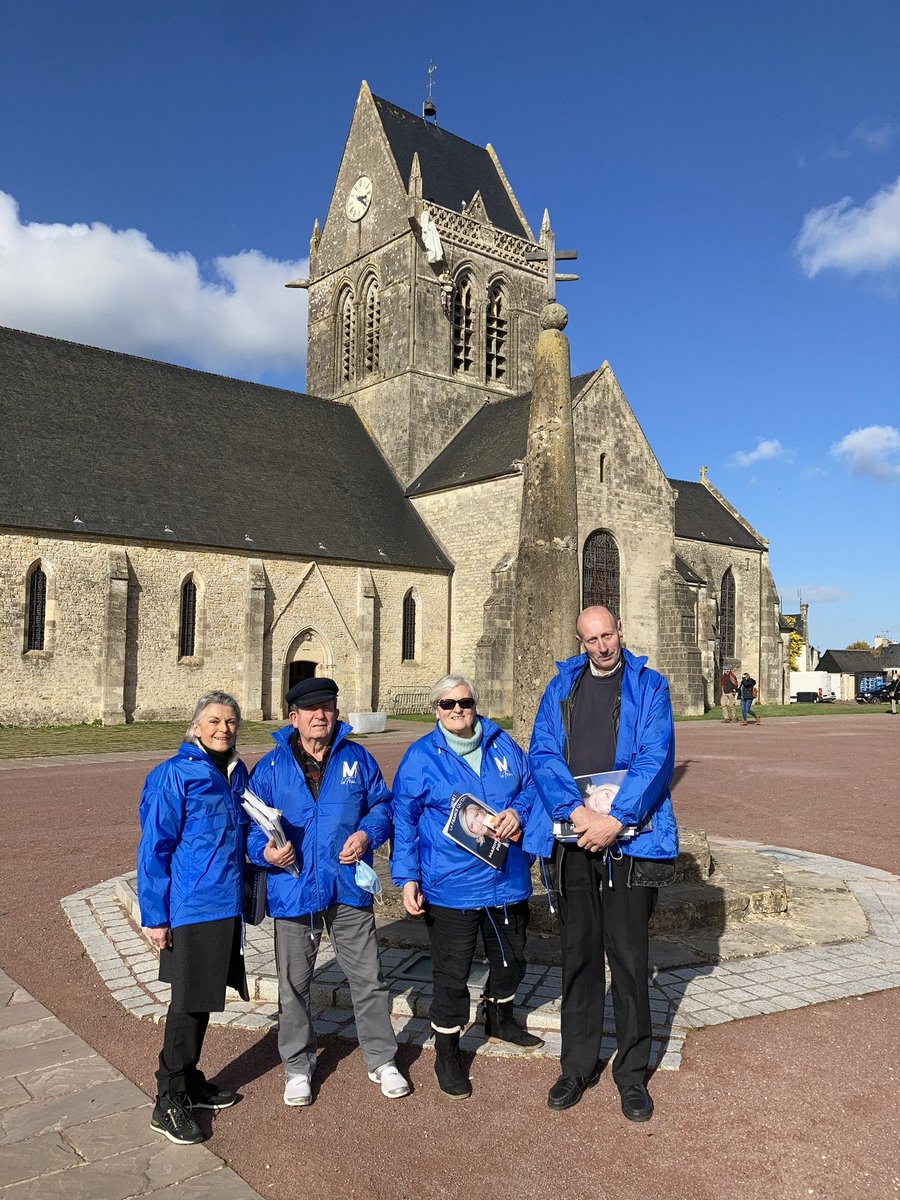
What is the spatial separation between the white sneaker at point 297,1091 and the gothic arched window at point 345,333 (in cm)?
3495

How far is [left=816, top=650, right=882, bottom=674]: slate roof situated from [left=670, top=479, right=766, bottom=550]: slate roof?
3952 cm

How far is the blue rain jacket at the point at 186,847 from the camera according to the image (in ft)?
12.1

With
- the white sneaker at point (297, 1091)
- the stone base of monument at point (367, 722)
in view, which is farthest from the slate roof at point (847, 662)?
the white sneaker at point (297, 1091)

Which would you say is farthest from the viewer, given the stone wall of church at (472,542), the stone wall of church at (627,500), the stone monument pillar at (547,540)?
the stone wall of church at (627,500)

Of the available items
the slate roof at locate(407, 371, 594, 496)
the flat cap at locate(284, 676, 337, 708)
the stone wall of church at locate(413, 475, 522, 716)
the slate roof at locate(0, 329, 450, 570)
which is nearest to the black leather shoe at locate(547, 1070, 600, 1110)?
the flat cap at locate(284, 676, 337, 708)

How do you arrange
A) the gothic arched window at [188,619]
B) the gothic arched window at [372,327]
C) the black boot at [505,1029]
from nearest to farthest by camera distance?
the black boot at [505,1029]
the gothic arched window at [188,619]
the gothic arched window at [372,327]

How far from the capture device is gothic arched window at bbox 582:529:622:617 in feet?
94.0

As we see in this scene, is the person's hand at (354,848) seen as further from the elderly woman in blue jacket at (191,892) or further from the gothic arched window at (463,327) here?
the gothic arched window at (463,327)

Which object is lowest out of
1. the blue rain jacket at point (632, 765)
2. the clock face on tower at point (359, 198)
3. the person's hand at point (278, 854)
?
the person's hand at point (278, 854)

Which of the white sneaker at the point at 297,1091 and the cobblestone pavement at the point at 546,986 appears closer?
the white sneaker at the point at 297,1091

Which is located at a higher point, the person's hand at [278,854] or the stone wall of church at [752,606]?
the stone wall of church at [752,606]

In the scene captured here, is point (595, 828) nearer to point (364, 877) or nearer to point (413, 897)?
point (413, 897)

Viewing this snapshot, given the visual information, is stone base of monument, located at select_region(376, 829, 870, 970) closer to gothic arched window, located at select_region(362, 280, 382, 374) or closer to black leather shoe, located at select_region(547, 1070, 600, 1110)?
black leather shoe, located at select_region(547, 1070, 600, 1110)

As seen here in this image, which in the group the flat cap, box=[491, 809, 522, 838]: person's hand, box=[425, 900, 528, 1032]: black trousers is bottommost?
box=[425, 900, 528, 1032]: black trousers
